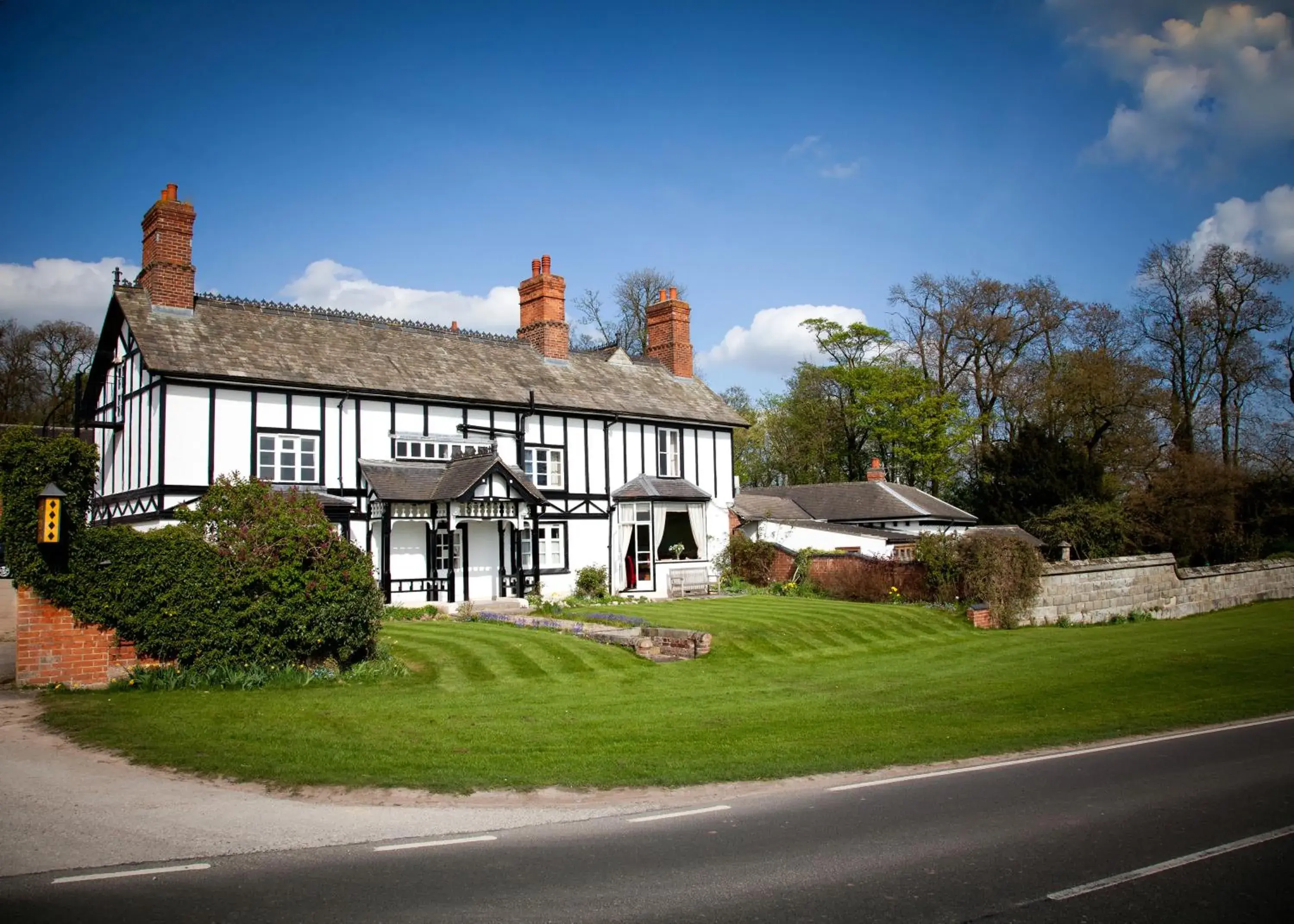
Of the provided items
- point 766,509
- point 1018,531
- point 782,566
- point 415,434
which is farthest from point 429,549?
point 1018,531

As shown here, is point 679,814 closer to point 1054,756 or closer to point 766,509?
point 1054,756

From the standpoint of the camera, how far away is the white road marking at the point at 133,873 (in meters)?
6.40

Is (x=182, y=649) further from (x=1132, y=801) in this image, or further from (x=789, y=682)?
(x=1132, y=801)

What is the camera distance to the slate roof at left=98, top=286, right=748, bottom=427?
23.8 m

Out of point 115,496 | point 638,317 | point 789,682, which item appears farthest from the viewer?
point 638,317

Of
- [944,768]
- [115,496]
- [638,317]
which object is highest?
[638,317]

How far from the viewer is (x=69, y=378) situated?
168 ft

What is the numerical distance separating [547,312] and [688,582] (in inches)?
417

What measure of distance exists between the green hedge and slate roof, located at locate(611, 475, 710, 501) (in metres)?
15.7

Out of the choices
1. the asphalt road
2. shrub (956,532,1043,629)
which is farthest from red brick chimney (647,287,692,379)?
the asphalt road

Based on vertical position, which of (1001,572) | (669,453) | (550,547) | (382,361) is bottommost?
(1001,572)

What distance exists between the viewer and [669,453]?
32.8 m

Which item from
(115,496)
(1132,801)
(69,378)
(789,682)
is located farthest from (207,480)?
(69,378)

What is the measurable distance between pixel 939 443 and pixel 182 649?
141ft
